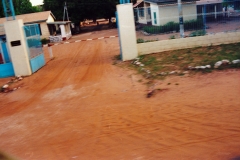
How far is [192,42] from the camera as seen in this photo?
48.0 feet

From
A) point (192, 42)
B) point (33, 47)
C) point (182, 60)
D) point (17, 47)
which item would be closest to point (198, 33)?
point (192, 42)

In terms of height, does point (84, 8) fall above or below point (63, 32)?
above

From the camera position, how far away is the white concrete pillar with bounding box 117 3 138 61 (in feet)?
44.2

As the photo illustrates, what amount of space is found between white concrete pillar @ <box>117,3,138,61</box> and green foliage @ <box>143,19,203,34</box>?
1.01m

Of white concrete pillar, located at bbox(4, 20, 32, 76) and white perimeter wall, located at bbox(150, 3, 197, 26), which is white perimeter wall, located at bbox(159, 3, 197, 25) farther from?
white concrete pillar, located at bbox(4, 20, 32, 76)

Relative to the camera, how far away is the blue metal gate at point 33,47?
47.4 feet

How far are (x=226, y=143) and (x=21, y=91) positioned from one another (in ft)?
28.9

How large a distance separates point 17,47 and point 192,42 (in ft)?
30.1

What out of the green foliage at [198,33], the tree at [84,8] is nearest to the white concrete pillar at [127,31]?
the green foliage at [198,33]

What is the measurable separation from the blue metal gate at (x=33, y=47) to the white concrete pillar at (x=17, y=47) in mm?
442

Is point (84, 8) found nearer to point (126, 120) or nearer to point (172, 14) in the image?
point (172, 14)

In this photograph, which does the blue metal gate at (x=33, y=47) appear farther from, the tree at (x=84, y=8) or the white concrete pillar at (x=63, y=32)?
the tree at (x=84, y=8)

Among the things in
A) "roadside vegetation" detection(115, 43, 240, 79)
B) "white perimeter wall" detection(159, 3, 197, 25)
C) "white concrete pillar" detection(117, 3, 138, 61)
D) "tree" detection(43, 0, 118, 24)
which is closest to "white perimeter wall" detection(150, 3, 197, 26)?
"white perimeter wall" detection(159, 3, 197, 25)

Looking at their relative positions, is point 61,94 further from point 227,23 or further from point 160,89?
point 227,23
